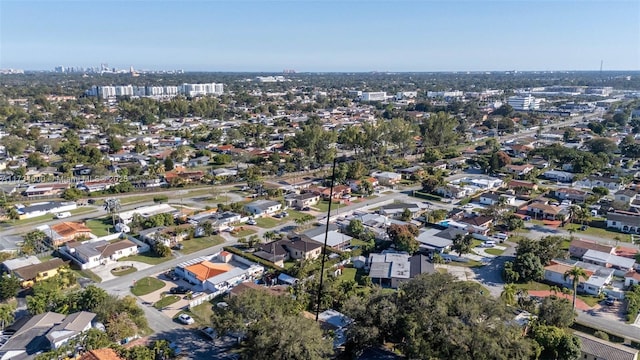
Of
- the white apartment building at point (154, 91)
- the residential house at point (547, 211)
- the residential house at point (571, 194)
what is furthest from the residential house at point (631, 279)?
the white apartment building at point (154, 91)

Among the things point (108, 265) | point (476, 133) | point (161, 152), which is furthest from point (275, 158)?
point (476, 133)

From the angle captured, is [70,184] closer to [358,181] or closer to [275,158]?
[275,158]

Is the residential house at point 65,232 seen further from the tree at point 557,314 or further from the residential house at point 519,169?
the residential house at point 519,169

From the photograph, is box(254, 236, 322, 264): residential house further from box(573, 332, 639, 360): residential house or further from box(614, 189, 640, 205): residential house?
box(614, 189, 640, 205): residential house

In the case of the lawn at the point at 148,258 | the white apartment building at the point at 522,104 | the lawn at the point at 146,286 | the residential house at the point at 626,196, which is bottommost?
the lawn at the point at 146,286

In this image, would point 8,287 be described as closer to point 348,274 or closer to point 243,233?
point 243,233

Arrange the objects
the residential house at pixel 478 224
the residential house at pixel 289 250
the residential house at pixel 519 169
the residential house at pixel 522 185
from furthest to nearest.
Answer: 1. the residential house at pixel 519 169
2. the residential house at pixel 522 185
3. the residential house at pixel 478 224
4. the residential house at pixel 289 250

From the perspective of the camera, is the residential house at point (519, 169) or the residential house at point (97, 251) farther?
the residential house at point (519, 169)
